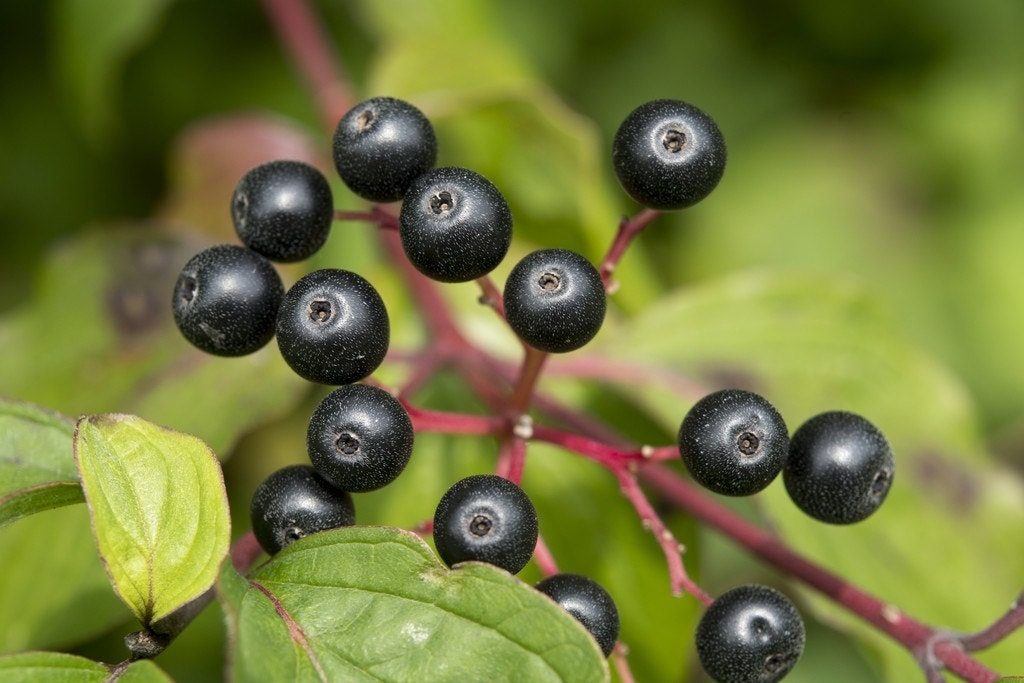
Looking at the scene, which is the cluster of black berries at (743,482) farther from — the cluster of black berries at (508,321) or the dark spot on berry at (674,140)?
the dark spot on berry at (674,140)

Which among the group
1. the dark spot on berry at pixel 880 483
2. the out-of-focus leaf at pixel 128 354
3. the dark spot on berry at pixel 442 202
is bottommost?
the out-of-focus leaf at pixel 128 354

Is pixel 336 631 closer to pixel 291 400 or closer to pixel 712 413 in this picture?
pixel 712 413

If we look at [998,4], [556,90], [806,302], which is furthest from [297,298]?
[998,4]

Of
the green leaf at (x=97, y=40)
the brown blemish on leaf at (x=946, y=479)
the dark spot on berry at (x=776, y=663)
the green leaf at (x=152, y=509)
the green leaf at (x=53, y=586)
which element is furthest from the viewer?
the green leaf at (x=97, y=40)

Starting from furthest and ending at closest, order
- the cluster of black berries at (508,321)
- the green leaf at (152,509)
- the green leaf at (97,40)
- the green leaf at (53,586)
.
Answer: the green leaf at (97,40), the green leaf at (53,586), the cluster of black berries at (508,321), the green leaf at (152,509)

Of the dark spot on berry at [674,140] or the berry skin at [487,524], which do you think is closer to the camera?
the berry skin at [487,524]

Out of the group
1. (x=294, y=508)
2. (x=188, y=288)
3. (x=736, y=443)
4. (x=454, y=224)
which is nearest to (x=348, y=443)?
(x=294, y=508)

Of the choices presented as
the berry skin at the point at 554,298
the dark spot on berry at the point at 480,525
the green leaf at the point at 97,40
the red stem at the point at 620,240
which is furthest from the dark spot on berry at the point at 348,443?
the green leaf at the point at 97,40

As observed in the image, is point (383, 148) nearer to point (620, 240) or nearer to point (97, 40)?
point (620, 240)
